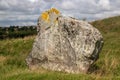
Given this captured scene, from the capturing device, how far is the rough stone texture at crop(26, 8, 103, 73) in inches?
674

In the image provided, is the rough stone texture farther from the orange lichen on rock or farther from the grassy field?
the grassy field

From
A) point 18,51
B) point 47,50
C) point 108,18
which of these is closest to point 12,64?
point 47,50

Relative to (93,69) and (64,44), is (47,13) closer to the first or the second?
(64,44)

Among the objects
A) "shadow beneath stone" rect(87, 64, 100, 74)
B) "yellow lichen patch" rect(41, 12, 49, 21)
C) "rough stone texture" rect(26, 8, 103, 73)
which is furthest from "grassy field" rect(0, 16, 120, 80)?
"yellow lichen patch" rect(41, 12, 49, 21)

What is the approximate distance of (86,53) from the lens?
55.6 ft

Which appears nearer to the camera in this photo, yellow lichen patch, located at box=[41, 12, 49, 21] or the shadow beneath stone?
the shadow beneath stone

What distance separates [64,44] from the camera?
17.9 m

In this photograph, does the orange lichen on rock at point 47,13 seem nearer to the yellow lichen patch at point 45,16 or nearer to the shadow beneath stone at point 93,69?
the yellow lichen patch at point 45,16

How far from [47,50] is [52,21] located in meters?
1.67

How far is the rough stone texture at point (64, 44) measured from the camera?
1712 centimetres

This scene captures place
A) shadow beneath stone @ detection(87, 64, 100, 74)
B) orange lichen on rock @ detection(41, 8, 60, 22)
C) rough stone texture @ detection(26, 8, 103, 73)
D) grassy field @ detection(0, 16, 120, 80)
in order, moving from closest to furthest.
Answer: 1. grassy field @ detection(0, 16, 120, 80)
2. rough stone texture @ detection(26, 8, 103, 73)
3. shadow beneath stone @ detection(87, 64, 100, 74)
4. orange lichen on rock @ detection(41, 8, 60, 22)

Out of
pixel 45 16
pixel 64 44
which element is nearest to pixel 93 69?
pixel 64 44

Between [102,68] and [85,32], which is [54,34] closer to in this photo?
[85,32]

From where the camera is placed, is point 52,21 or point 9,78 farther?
point 52,21
